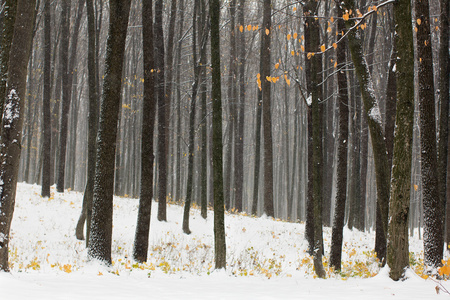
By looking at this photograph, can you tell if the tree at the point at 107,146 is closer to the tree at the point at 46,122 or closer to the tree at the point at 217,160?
the tree at the point at 217,160

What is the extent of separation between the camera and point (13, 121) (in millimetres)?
5012

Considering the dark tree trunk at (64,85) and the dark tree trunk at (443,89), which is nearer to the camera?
the dark tree trunk at (443,89)

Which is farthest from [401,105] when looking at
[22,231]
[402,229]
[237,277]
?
[22,231]

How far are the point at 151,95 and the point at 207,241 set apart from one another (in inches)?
244

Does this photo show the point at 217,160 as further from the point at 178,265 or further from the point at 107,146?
the point at 178,265

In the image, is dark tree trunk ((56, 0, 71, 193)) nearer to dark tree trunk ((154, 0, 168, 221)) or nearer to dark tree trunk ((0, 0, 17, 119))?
dark tree trunk ((154, 0, 168, 221))

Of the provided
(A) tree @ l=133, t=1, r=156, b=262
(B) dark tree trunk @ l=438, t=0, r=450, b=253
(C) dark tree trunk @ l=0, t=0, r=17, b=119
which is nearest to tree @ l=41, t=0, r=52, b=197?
(A) tree @ l=133, t=1, r=156, b=262

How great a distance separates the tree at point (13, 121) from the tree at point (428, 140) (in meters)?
6.47

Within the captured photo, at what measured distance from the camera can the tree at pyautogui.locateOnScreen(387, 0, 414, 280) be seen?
5.45 metres

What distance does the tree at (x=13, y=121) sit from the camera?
190 inches

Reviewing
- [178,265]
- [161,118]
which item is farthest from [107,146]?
[161,118]

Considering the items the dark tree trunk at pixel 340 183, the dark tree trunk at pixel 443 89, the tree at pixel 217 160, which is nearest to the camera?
the tree at pixel 217 160

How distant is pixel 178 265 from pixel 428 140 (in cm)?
608

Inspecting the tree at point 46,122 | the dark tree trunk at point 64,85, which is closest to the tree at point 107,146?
the tree at point 46,122
